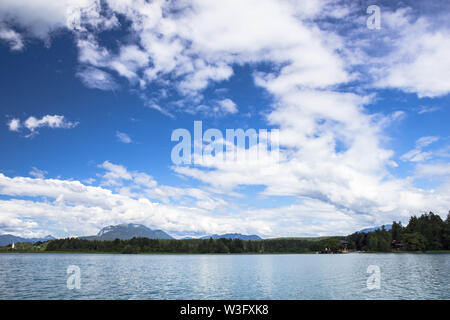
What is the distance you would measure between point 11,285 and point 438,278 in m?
88.1

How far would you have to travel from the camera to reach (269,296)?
4816cm
